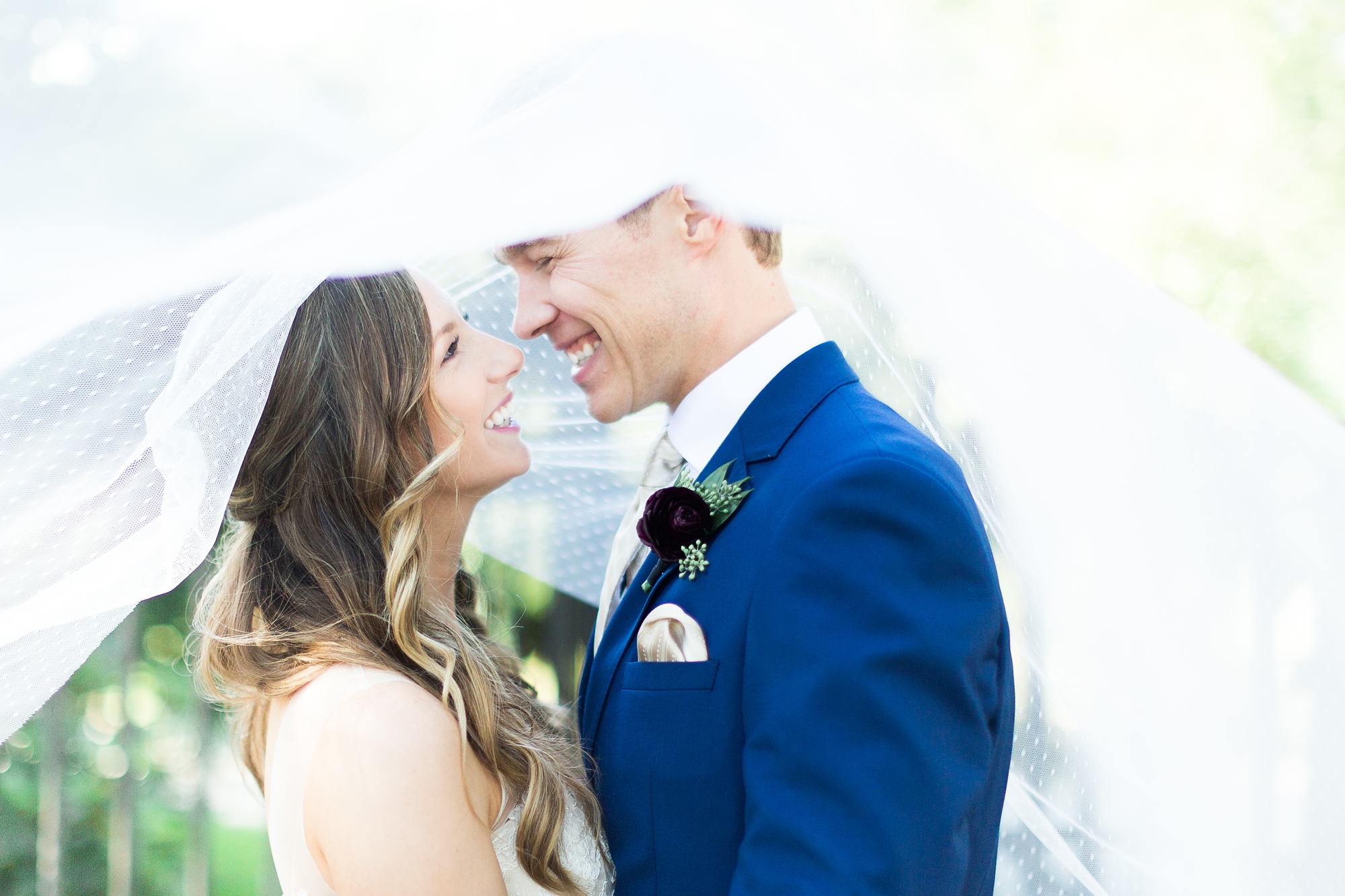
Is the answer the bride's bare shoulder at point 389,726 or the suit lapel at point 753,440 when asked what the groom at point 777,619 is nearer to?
the suit lapel at point 753,440

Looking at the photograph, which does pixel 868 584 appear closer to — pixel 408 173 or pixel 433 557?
pixel 408 173

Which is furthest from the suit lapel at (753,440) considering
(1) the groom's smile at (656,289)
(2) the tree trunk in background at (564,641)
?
Answer: (2) the tree trunk in background at (564,641)

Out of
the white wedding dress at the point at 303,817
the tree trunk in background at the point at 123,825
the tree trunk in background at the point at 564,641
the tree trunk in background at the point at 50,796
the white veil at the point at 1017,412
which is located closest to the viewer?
the white veil at the point at 1017,412

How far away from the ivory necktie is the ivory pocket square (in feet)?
1.30

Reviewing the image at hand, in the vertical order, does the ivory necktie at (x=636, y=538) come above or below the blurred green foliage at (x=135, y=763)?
above

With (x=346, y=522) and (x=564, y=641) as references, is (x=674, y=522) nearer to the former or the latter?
(x=346, y=522)

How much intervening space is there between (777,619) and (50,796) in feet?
10.6

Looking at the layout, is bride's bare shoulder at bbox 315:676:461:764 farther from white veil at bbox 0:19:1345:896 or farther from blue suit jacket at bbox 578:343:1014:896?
white veil at bbox 0:19:1345:896

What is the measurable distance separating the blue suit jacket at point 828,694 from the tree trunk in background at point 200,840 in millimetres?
2642

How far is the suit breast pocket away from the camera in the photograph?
176 centimetres

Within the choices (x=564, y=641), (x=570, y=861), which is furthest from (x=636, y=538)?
(x=564, y=641)

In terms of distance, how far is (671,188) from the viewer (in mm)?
2107

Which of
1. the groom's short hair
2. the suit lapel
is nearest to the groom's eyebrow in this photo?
the groom's short hair

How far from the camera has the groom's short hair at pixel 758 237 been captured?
2203 mm
